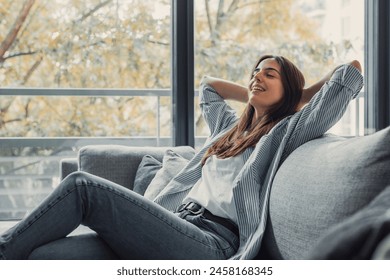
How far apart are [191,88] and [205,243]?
1.53 m

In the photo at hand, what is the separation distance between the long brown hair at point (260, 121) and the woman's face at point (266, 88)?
2 centimetres

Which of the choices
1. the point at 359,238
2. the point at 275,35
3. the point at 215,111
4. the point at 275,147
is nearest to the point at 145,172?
the point at 215,111

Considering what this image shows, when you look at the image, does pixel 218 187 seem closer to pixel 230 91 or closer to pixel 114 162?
pixel 230 91

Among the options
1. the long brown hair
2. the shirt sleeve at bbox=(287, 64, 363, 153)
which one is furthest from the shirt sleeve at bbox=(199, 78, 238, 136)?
the shirt sleeve at bbox=(287, 64, 363, 153)

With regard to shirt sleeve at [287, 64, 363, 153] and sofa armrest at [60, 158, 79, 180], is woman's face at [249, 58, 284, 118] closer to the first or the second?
shirt sleeve at [287, 64, 363, 153]

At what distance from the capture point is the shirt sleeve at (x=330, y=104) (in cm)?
171

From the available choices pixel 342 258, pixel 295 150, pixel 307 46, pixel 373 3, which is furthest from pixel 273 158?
pixel 373 3

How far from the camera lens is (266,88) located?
6.70 ft

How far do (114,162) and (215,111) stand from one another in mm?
568

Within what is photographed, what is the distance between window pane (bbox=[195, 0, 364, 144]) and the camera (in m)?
3.10

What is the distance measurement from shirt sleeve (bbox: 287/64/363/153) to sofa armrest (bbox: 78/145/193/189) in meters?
0.99

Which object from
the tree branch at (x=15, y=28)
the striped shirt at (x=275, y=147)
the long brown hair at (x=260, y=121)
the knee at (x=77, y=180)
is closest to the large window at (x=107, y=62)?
the tree branch at (x=15, y=28)

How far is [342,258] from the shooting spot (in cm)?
59

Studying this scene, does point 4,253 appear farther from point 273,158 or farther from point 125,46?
point 125,46
